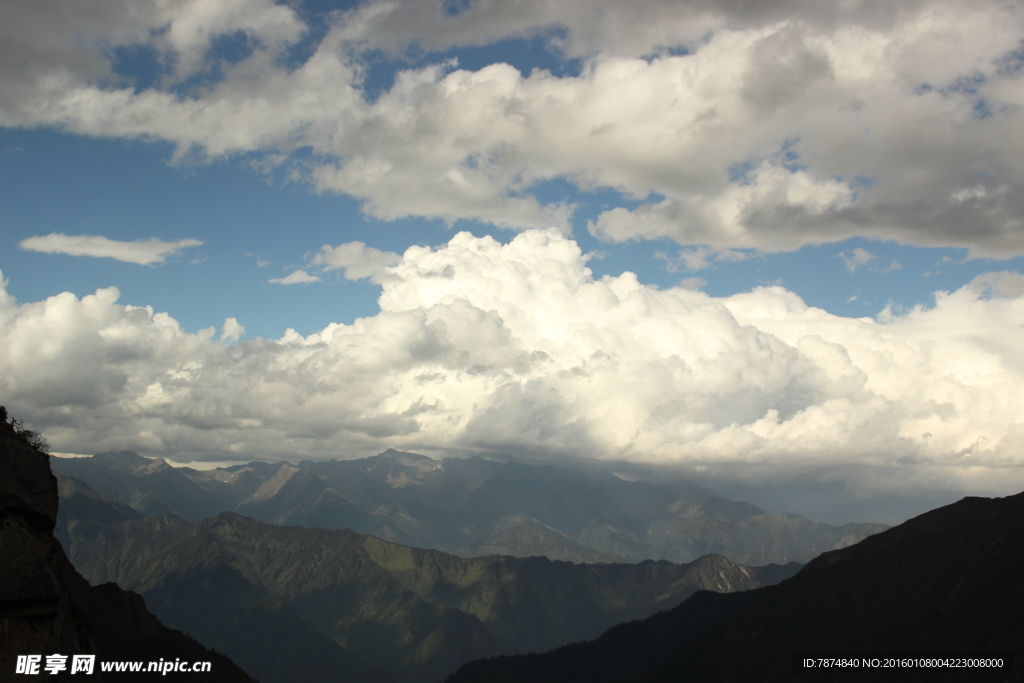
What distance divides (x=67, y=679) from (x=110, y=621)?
152m

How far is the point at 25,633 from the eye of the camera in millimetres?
59031

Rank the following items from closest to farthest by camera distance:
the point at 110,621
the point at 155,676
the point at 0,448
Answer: the point at 0,448, the point at 155,676, the point at 110,621

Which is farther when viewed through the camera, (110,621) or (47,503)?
(110,621)

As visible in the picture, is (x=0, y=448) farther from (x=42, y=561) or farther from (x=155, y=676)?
(x=155, y=676)

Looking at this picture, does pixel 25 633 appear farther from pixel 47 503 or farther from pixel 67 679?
pixel 47 503

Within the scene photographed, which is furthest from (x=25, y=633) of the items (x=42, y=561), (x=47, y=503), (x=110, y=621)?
(x=110, y=621)

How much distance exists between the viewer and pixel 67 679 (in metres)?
61.8

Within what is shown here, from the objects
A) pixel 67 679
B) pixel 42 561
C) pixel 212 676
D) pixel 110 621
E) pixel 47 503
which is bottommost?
pixel 212 676

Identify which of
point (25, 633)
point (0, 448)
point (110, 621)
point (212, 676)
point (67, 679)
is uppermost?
point (0, 448)

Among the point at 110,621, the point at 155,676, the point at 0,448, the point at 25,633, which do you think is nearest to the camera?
the point at 25,633

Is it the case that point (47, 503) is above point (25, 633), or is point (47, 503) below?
above

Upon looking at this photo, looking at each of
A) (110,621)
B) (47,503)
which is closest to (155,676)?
(110,621)

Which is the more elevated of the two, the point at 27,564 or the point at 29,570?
the point at 27,564

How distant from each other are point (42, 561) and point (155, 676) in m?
130
